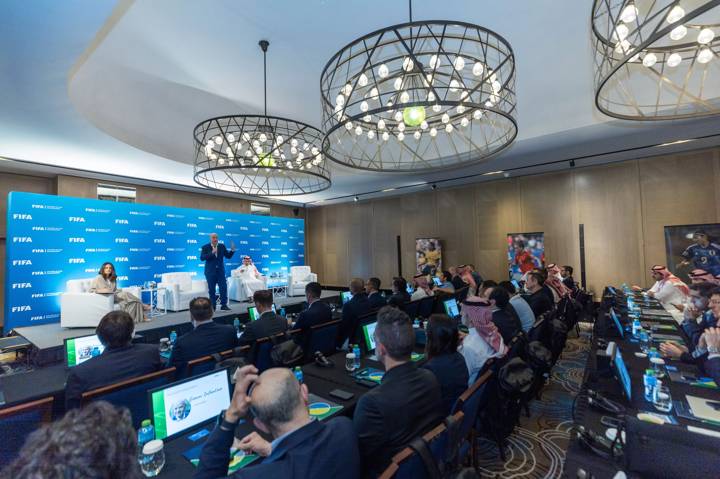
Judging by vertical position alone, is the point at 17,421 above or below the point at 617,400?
above

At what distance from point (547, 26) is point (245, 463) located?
188 inches

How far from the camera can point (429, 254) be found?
36.5 ft

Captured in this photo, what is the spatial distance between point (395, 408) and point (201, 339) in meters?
1.97

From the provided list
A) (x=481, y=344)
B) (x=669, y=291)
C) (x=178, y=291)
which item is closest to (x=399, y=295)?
(x=481, y=344)

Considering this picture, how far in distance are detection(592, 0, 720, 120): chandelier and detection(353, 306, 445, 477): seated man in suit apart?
1782 mm

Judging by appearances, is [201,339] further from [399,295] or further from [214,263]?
[214,263]

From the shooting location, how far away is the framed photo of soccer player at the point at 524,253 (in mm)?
9094

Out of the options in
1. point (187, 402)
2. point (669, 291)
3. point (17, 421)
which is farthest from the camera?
point (669, 291)

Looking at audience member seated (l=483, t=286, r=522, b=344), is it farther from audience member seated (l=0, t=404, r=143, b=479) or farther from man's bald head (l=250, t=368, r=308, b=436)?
audience member seated (l=0, t=404, r=143, b=479)

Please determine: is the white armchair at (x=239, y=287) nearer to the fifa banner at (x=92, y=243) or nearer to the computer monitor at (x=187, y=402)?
the fifa banner at (x=92, y=243)

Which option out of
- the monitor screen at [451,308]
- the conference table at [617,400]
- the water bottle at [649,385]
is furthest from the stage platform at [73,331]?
the water bottle at [649,385]

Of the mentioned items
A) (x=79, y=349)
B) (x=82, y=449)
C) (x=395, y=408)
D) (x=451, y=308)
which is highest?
(x=82, y=449)

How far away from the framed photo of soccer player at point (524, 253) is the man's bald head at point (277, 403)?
9.06m

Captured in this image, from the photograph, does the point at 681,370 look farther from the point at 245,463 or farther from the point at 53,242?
the point at 53,242
